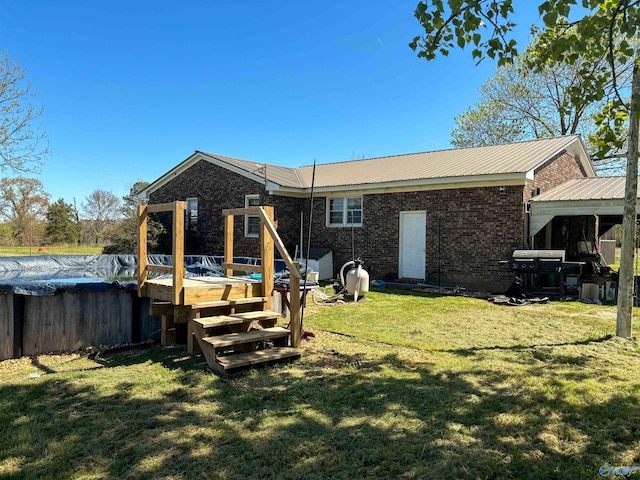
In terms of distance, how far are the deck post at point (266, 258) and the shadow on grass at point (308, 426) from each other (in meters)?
1.46

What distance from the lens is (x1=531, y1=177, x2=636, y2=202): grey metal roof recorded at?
1083 centimetres

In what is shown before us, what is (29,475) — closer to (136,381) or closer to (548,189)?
(136,381)

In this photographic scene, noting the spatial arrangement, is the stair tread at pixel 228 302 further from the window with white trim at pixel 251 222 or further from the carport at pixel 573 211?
the window with white trim at pixel 251 222

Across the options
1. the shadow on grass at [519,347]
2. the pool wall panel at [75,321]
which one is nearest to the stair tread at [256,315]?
the pool wall panel at [75,321]

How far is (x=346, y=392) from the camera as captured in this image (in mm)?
4137

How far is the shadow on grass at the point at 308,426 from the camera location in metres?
2.79

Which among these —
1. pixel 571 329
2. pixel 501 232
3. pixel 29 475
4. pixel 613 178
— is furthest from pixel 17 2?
pixel 613 178

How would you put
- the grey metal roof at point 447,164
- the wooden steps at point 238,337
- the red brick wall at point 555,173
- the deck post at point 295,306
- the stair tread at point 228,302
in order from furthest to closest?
1. the grey metal roof at point 447,164
2. the red brick wall at point 555,173
3. the deck post at point 295,306
4. the stair tread at point 228,302
5. the wooden steps at point 238,337

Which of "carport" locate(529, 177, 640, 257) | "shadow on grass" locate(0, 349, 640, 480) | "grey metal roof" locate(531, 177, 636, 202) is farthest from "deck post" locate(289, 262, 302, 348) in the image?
"grey metal roof" locate(531, 177, 636, 202)

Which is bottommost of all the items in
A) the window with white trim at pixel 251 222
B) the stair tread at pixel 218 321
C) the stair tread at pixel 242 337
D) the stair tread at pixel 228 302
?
the stair tread at pixel 242 337

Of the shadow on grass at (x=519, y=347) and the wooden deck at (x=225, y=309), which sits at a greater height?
the wooden deck at (x=225, y=309)

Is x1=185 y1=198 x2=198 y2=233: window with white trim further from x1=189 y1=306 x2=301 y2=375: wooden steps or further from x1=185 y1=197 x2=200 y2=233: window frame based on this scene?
x1=189 y1=306 x2=301 y2=375: wooden steps

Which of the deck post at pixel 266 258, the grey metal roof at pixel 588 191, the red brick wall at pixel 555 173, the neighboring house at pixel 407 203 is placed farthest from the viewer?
the red brick wall at pixel 555 173

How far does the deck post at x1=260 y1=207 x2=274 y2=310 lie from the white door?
7.90m
